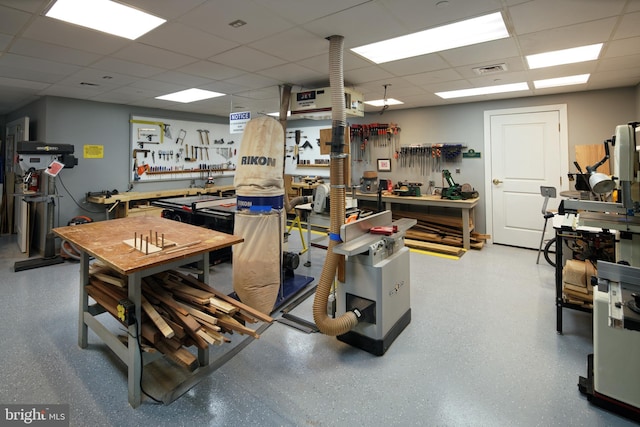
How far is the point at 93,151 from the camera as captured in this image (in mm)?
5406

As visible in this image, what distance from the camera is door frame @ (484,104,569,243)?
15.8 feet

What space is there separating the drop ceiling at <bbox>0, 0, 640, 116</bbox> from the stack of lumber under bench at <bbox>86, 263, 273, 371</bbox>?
76.5 inches

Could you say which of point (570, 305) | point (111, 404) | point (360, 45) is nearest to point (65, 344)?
point (111, 404)

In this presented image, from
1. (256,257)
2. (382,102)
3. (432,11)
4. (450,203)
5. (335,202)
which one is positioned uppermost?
(382,102)

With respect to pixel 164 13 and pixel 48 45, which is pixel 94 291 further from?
pixel 48 45

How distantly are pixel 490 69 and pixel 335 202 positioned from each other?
264 centimetres

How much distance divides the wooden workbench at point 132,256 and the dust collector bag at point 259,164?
51 cm

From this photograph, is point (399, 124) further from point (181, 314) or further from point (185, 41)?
point (181, 314)

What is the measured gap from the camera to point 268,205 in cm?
279

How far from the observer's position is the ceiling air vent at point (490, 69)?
352 cm

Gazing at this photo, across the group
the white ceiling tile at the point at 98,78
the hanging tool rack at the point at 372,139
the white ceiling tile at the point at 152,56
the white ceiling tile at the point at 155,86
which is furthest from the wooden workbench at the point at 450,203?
the white ceiling tile at the point at 98,78

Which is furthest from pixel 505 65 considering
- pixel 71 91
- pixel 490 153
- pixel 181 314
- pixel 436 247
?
pixel 71 91

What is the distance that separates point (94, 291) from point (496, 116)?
6.00m

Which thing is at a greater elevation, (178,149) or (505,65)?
(505,65)
